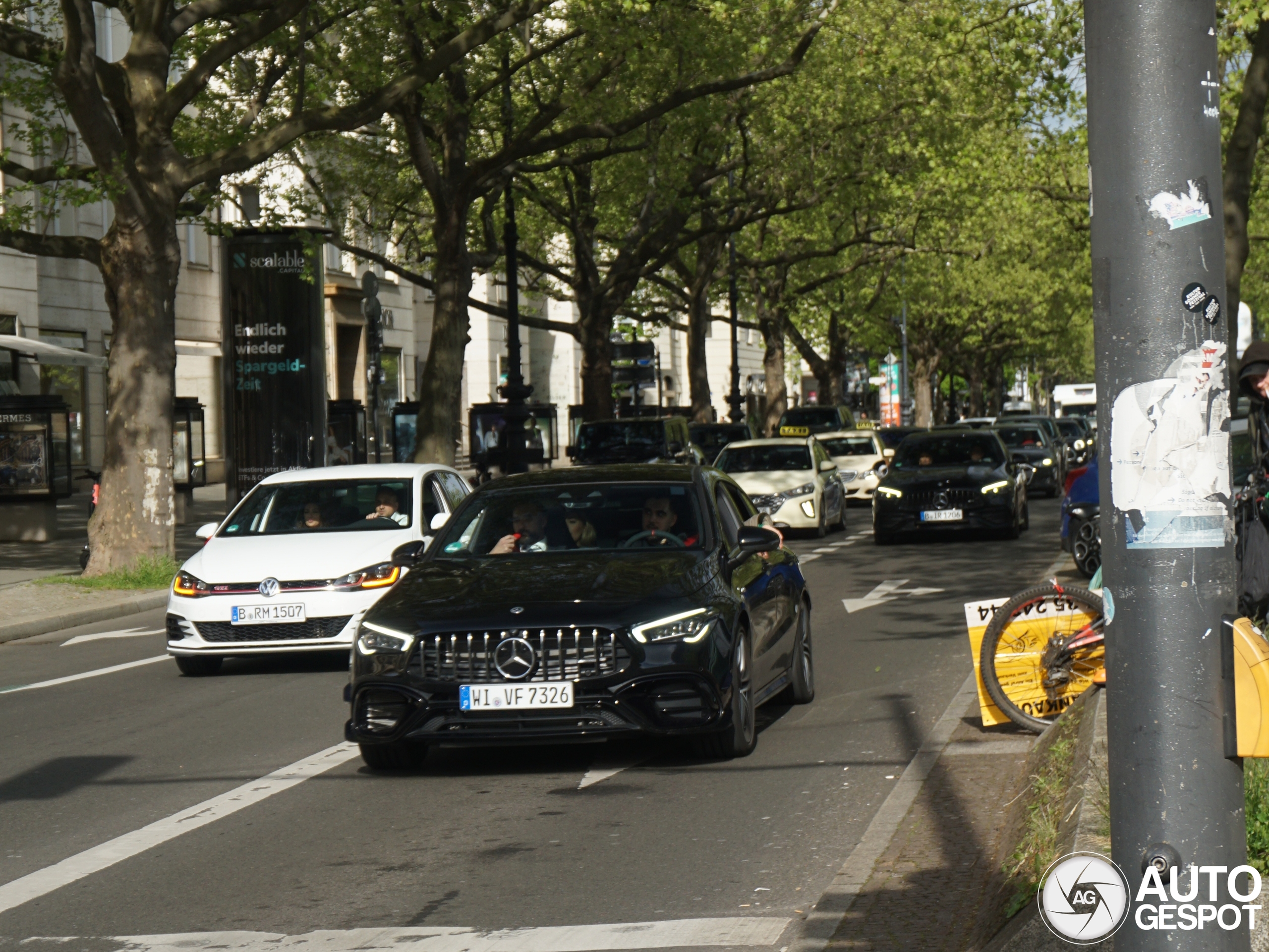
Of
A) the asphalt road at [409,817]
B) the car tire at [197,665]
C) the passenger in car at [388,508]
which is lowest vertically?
the asphalt road at [409,817]

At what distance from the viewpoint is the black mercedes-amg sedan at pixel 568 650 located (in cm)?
797

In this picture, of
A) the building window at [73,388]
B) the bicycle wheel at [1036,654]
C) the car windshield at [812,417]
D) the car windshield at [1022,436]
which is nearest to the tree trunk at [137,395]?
the bicycle wheel at [1036,654]

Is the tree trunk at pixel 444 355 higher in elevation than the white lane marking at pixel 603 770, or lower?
higher

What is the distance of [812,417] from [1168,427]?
45326 millimetres

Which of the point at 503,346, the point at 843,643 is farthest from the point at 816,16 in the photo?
the point at 503,346

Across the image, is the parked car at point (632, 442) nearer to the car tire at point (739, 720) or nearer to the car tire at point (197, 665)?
the car tire at point (197, 665)

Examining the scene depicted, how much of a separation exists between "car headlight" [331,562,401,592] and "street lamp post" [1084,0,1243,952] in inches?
372

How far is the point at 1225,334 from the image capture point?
330 cm

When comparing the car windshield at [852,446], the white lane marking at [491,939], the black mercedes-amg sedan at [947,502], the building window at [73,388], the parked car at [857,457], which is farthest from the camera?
the building window at [73,388]

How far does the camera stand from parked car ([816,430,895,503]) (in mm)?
34656

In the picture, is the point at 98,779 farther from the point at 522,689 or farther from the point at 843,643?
the point at 843,643

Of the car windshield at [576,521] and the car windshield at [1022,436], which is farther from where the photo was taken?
the car windshield at [1022,436]

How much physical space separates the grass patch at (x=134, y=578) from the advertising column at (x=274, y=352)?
693 cm

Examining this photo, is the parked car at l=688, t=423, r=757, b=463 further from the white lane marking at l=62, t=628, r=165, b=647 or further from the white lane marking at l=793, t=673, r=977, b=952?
the white lane marking at l=793, t=673, r=977, b=952
